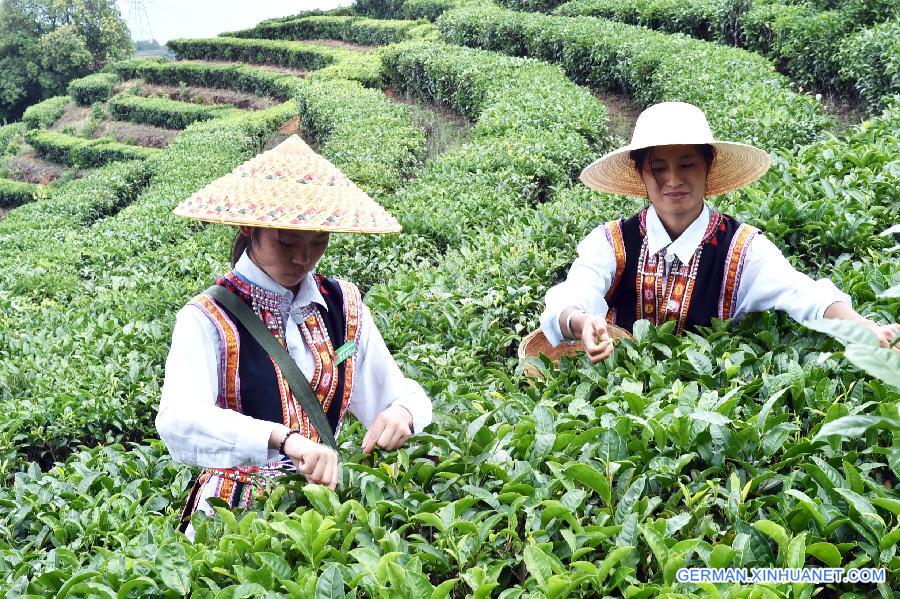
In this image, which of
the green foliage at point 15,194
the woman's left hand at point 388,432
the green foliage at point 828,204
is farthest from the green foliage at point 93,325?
the green foliage at point 15,194

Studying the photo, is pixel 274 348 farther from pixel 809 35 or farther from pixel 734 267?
pixel 809 35

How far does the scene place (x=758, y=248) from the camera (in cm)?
284

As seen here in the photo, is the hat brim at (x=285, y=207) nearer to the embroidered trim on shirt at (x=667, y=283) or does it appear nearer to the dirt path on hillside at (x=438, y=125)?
the embroidered trim on shirt at (x=667, y=283)

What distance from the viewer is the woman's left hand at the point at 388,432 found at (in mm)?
2197

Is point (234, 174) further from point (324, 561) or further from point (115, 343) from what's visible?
point (115, 343)

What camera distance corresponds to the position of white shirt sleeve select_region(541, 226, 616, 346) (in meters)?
2.79

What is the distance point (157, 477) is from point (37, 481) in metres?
0.45

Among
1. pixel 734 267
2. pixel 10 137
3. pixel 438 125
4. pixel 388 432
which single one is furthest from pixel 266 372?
pixel 10 137

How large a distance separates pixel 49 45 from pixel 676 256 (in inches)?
1690

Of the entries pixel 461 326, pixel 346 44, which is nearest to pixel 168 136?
pixel 346 44

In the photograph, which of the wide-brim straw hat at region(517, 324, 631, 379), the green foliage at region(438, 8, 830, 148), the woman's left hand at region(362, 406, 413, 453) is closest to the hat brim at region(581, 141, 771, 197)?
the wide-brim straw hat at region(517, 324, 631, 379)

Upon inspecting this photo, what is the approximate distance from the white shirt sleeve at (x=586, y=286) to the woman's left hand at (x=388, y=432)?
0.74 meters

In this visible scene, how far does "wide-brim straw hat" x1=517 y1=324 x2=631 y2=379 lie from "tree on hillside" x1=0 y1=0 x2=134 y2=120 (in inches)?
1631

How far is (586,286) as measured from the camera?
2.88m
